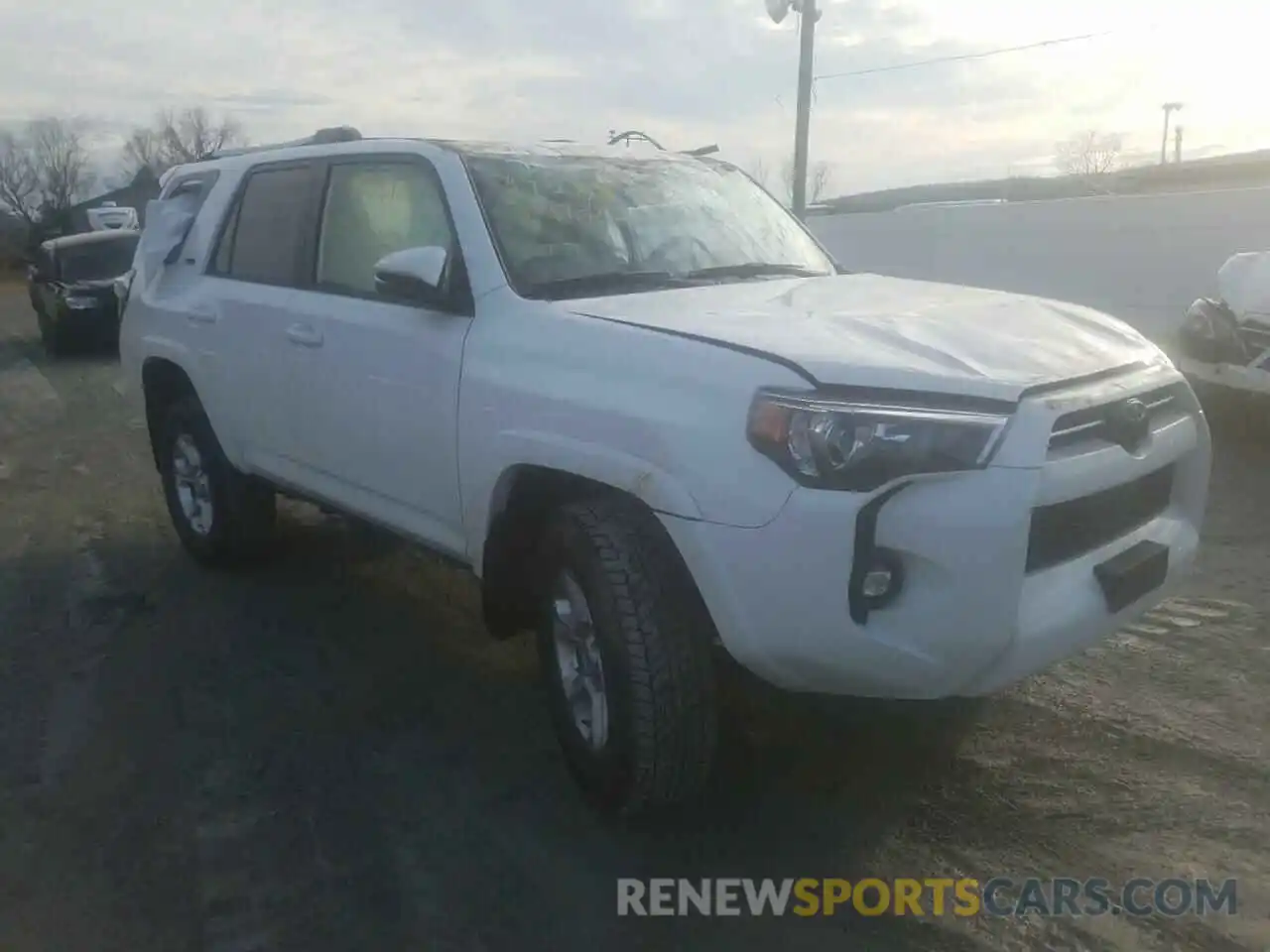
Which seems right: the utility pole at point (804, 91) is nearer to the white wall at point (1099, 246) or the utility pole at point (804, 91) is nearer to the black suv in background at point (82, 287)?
the white wall at point (1099, 246)

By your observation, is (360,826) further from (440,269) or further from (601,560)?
(440,269)

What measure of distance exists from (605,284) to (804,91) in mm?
18494

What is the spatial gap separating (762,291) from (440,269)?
1.03 metres

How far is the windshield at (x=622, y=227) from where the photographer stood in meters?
3.95

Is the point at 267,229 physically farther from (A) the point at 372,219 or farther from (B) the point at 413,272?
(B) the point at 413,272

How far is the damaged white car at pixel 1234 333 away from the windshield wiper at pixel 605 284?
4.93 metres

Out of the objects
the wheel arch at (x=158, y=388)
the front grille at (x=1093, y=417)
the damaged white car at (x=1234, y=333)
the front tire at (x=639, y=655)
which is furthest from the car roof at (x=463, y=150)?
the damaged white car at (x=1234, y=333)

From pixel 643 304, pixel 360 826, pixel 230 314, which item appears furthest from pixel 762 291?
pixel 230 314

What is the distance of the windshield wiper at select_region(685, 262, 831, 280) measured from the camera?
419 centimetres

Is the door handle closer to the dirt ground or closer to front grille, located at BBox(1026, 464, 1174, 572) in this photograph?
the dirt ground

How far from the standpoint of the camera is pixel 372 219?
460cm

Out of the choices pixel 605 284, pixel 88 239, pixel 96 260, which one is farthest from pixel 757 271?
pixel 88 239

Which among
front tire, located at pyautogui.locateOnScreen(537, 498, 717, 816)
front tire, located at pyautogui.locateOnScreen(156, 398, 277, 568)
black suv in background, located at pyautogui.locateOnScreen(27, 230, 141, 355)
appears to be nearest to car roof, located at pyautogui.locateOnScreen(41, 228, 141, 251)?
black suv in background, located at pyautogui.locateOnScreen(27, 230, 141, 355)

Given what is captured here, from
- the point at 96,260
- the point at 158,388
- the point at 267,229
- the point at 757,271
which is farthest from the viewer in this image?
the point at 96,260
